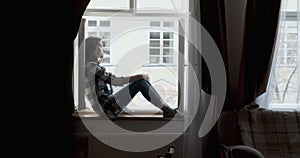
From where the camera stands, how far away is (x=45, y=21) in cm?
312

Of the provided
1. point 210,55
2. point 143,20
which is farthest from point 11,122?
point 210,55

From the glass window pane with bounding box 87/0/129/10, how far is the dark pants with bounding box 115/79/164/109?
0.66 m

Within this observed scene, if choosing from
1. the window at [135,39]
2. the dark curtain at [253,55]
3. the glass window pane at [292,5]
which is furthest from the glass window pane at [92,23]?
the glass window pane at [292,5]

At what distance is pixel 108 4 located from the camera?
3443 millimetres

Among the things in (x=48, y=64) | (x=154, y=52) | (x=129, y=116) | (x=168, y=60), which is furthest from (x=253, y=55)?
(x=48, y=64)

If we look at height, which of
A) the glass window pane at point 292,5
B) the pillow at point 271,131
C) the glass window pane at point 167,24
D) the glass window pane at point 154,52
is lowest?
the pillow at point 271,131

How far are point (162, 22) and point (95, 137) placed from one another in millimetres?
1120

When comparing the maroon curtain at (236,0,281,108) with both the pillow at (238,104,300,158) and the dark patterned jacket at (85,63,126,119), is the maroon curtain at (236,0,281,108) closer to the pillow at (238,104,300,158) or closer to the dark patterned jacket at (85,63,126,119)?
the pillow at (238,104,300,158)

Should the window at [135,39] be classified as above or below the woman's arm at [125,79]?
above

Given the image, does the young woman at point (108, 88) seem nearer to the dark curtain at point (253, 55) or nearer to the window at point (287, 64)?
the dark curtain at point (253, 55)

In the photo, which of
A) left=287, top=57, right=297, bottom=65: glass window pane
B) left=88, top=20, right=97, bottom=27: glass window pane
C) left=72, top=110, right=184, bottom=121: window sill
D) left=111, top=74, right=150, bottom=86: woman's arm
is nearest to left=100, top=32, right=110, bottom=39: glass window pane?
left=88, top=20, right=97, bottom=27: glass window pane

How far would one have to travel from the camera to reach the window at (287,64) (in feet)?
10.9

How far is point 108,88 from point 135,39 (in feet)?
1.56

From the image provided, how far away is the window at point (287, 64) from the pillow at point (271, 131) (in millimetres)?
284
